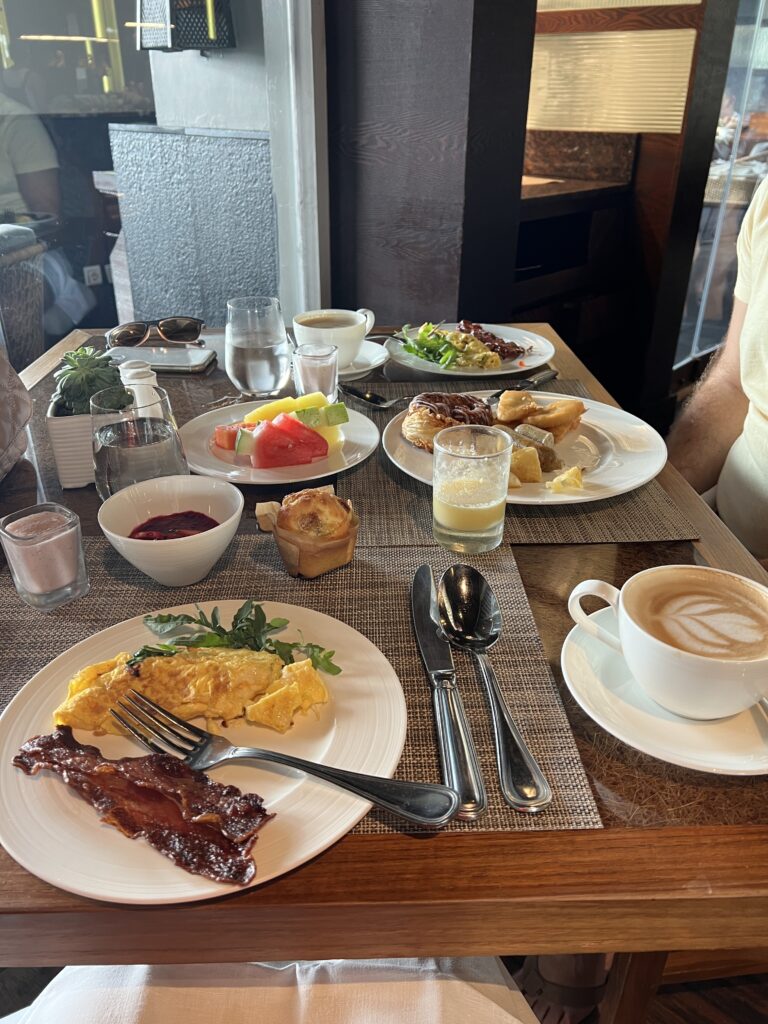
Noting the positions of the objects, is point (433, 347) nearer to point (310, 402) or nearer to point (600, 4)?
point (310, 402)

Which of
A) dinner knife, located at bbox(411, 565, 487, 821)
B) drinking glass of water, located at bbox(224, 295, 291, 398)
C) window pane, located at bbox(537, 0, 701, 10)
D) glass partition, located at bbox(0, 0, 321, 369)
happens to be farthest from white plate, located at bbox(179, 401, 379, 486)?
window pane, located at bbox(537, 0, 701, 10)

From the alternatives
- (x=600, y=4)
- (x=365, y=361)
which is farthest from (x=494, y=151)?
(x=600, y=4)

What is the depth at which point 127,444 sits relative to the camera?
3.79ft

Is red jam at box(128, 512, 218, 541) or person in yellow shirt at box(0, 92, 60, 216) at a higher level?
person in yellow shirt at box(0, 92, 60, 216)

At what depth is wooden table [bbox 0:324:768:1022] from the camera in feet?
2.02

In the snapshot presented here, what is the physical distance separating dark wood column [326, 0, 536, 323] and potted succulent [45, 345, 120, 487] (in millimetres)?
1780

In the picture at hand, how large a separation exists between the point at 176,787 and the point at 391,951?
9.1 inches

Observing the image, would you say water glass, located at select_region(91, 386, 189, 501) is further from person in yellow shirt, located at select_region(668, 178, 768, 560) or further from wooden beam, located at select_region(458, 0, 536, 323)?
wooden beam, located at select_region(458, 0, 536, 323)

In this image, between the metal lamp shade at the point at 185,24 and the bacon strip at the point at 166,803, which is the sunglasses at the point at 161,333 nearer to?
the bacon strip at the point at 166,803

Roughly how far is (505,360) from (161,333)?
87 cm

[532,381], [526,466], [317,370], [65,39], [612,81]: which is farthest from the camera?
[65,39]

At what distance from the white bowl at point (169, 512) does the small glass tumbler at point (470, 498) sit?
0.29 meters

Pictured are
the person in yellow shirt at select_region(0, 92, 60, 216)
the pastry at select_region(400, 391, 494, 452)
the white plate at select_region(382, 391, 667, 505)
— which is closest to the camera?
the white plate at select_region(382, 391, 667, 505)

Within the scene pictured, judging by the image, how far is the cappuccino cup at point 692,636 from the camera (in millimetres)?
703
